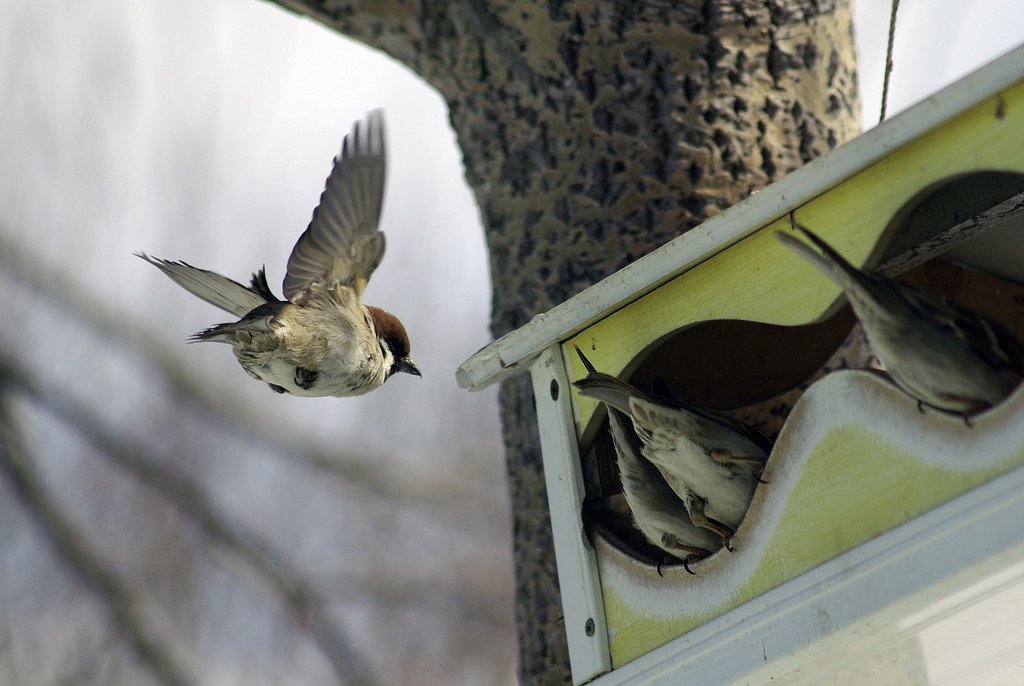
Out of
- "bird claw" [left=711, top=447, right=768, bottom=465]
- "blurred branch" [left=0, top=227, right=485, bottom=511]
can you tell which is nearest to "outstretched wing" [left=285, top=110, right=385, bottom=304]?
"bird claw" [left=711, top=447, right=768, bottom=465]

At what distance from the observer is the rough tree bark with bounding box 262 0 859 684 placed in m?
2.30

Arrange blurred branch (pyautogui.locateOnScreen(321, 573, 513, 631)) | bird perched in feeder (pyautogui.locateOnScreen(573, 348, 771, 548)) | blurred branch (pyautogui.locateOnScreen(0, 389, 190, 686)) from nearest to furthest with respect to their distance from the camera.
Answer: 1. bird perched in feeder (pyautogui.locateOnScreen(573, 348, 771, 548))
2. blurred branch (pyautogui.locateOnScreen(0, 389, 190, 686))
3. blurred branch (pyautogui.locateOnScreen(321, 573, 513, 631))

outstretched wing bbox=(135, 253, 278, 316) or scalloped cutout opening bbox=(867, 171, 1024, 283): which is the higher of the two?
outstretched wing bbox=(135, 253, 278, 316)

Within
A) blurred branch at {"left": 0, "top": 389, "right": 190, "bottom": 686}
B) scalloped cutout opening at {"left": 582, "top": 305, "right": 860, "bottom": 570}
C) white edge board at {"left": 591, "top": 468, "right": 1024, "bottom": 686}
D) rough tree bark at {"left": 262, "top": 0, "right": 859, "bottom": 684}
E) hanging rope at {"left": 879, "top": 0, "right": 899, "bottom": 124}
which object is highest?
blurred branch at {"left": 0, "top": 389, "right": 190, "bottom": 686}

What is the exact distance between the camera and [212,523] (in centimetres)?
433

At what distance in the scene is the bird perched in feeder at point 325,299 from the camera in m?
2.55

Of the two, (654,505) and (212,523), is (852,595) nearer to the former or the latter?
(654,505)

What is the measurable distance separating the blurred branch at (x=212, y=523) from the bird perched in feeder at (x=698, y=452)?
289cm

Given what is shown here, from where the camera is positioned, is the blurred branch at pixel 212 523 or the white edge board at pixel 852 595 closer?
the white edge board at pixel 852 595

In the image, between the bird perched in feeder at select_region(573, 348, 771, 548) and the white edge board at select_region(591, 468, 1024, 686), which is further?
the bird perched in feeder at select_region(573, 348, 771, 548)

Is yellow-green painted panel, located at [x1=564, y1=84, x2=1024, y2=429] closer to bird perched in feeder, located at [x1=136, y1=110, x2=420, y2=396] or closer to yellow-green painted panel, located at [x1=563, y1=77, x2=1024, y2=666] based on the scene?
Result: yellow-green painted panel, located at [x1=563, y1=77, x2=1024, y2=666]

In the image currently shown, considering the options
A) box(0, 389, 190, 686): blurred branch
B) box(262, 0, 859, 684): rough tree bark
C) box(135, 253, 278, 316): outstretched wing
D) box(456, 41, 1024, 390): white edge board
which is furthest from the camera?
box(0, 389, 190, 686): blurred branch

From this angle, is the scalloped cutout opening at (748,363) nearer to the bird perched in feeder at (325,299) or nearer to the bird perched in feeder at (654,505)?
the bird perched in feeder at (654,505)

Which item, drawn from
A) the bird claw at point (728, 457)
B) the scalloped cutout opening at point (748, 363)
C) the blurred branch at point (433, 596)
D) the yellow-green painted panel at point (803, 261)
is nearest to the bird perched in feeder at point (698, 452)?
the bird claw at point (728, 457)
